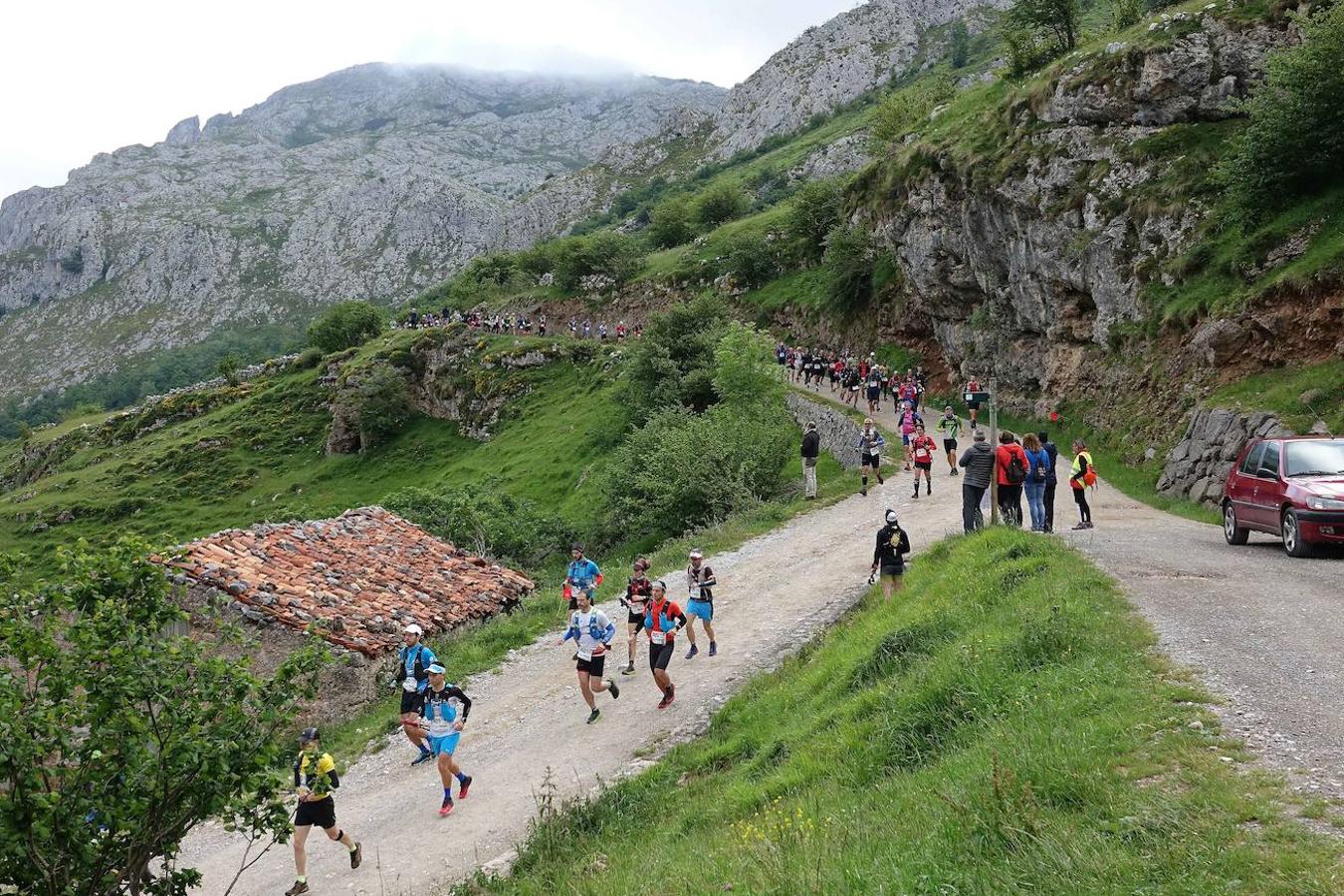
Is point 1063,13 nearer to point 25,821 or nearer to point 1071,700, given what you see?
point 1071,700

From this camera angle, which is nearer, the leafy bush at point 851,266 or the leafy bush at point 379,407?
the leafy bush at point 851,266

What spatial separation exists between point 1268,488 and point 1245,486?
2.50 ft

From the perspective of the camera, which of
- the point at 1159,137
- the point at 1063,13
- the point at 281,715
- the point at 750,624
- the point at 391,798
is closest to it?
the point at 281,715

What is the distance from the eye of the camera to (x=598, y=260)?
73688 mm

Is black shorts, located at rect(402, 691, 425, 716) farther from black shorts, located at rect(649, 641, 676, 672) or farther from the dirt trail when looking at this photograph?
black shorts, located at rect(649, 641, 676, 672)

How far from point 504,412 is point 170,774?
51103 mm

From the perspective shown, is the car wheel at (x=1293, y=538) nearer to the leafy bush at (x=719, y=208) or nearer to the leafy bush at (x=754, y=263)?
the leafy bush at (x=754, y=263)

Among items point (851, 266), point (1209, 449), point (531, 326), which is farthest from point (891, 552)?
point (531, 326)

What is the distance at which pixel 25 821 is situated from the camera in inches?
236

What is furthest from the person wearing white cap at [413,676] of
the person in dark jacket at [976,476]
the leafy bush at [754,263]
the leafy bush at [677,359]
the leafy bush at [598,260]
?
the leafy bush at [598,260]

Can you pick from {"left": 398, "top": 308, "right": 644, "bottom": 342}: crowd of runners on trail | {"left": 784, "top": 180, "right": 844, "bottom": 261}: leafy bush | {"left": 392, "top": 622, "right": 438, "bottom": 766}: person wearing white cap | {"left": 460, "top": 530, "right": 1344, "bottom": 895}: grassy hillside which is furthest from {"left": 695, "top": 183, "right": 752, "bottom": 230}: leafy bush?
{"left": 460, "top": 530, "right": 1344, "bottom": 895}: grassy hillside

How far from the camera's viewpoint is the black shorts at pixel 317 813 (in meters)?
10.0

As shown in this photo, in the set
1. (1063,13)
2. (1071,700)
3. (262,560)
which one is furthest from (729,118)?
(1071,700)

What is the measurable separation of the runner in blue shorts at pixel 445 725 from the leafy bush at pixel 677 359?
2974 centimetres
